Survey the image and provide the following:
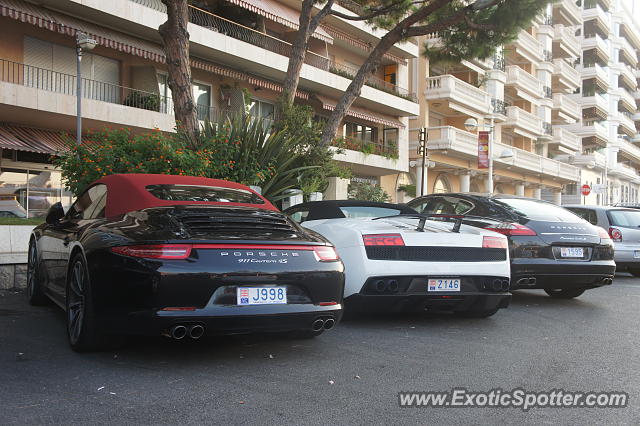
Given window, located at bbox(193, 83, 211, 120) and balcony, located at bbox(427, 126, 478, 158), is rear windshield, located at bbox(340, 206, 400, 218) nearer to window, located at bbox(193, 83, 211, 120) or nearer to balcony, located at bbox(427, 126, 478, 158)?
window, located at bbox(193, 83, 211, 120)

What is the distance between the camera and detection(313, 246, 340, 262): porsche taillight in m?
4.53

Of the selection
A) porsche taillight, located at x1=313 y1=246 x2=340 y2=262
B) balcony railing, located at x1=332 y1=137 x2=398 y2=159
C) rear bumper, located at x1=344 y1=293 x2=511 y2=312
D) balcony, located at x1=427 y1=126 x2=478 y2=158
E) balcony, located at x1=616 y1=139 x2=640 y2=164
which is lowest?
rear bumper, located at x1=344 y1=293 x2=511 y2=312

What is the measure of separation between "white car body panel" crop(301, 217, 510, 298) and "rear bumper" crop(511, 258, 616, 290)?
120 centimetres

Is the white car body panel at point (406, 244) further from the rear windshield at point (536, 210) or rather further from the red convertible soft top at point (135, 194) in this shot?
the rear windshield at point (536, 210)

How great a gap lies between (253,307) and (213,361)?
0.58 m

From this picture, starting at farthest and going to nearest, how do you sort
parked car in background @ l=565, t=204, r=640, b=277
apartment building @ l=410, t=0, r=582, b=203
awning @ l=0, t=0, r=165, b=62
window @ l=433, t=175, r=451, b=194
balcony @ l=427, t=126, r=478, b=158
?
1. window @ l=433, t=175, r=451, b=194
2. apartment building @ l=410, t=0, r=582, b=203
3. balcony @ l=427, t=126, r=478, b=158
4. awning @ l=0, t=0, r=165, b=62
5. parked car in background @ l=565, t=204, r=640, b=277

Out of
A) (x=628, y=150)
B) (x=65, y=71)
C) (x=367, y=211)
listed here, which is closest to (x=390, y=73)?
(x=65, y=71)

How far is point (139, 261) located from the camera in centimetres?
399

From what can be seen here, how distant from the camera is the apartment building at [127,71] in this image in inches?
698

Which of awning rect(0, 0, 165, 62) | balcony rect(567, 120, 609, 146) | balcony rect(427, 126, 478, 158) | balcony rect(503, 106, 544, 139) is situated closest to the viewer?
awning rect(0, 0, 165, 62)

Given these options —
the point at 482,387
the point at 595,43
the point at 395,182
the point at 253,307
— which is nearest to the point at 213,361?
the point at 253,307

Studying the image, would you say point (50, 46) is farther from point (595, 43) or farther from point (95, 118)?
point (595, 43)

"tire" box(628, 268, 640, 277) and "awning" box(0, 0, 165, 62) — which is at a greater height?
"awning" box(0, 0, 165, 62)

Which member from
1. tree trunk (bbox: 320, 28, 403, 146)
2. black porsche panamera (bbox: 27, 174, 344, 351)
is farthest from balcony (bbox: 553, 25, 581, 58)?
black porsche panamera (bbox: 27, 174, 344, 351)
